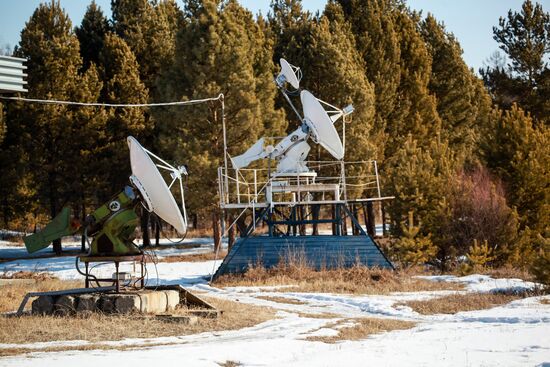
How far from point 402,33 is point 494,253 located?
77.8 feet

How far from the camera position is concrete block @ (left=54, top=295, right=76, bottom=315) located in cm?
1644

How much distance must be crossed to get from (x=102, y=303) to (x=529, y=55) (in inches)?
1413

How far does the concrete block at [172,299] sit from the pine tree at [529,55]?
1292 inches

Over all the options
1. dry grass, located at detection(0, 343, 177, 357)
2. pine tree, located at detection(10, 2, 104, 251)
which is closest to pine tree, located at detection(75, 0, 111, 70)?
pine tree, located at detection(10, 2, 104, 251)

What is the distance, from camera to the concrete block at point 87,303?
1642cm

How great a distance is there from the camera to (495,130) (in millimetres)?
31969

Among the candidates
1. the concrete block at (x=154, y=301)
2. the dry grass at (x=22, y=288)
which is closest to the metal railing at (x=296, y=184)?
the dry grass at (x=22, y=288)

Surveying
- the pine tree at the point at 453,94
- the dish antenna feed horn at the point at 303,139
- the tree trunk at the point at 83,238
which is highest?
the pine tree at the point at 453,94

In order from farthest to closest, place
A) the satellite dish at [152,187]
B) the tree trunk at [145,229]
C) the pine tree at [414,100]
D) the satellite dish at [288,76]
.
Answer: the pine tree at [414,100], the tree trunk at [145,229], the satellite dish at [288,76], the satellite dish at [152,187]

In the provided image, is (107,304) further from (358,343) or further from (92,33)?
(92,33)

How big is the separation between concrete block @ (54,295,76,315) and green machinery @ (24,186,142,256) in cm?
122

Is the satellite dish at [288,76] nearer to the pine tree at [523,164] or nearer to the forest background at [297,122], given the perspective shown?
the forest background at [297,122]

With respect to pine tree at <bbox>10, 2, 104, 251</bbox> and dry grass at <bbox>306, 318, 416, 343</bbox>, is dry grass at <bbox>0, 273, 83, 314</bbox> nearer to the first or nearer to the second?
dry grass at <bbox>306, 318, 416, 343</bbox>

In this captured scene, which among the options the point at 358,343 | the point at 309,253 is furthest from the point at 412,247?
the point at 358,343
